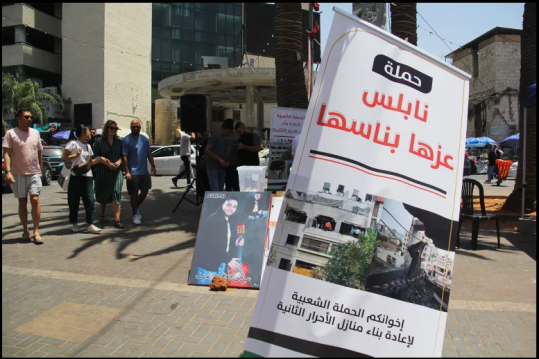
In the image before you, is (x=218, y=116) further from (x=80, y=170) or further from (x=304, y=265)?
(x=304, y=265)

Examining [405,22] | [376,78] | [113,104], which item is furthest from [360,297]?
[113,104]

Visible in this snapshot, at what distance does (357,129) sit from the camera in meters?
2.29

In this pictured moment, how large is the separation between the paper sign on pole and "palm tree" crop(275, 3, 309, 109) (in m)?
6.48

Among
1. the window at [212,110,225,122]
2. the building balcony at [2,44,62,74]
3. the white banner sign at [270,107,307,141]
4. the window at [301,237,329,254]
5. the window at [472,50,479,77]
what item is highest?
the window at [472,50,479,77]

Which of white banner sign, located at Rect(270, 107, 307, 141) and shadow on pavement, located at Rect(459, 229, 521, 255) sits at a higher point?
white banner sign, located at Rect(270, 107, 307, 141)

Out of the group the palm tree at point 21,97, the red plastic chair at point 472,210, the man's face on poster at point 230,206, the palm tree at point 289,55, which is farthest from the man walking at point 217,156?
the palm tree at point 21,97

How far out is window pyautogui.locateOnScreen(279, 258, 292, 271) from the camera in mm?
2293

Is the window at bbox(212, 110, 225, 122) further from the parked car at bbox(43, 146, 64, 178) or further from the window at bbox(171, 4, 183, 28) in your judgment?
the parked car at bbox(43, 146, 64, 178)

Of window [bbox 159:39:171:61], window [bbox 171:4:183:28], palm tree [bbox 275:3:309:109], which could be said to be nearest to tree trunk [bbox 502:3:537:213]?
palm tree [bbox 275:3:309:109]

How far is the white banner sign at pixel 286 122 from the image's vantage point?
8320mm

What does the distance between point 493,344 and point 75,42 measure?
1459 inches

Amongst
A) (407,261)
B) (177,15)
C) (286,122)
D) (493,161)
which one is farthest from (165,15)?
(407,261)

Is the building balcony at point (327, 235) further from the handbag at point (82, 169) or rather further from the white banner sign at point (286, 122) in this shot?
the white banner sign at point (286, 122)

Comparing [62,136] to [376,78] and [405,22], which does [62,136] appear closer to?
[405,22]
